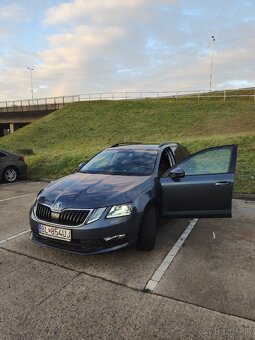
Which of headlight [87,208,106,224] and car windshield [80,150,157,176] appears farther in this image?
car windshield [80,150,157,176]

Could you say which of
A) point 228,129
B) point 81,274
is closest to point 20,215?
point 81,274

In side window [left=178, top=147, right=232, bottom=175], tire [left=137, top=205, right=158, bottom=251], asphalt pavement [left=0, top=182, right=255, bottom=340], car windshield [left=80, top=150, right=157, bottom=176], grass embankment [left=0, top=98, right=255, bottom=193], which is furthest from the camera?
grass embankment [left=0, top=98, right=255, bottom=193]

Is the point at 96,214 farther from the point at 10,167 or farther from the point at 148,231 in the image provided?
the point at 10,167

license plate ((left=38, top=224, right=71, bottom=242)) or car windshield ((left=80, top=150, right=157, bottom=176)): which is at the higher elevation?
car windshield ((left=80, top=150, right=157, bottom=176))

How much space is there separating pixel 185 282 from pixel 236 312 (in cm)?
64

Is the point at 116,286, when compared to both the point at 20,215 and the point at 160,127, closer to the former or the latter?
the point at 20,215

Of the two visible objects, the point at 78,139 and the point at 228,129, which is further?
the point at 78,139

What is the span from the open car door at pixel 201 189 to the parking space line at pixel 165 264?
A: 0.46m

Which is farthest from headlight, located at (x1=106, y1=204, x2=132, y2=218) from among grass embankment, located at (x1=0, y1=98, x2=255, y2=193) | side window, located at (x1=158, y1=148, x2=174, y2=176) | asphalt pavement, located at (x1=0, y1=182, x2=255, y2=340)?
grass embankment, located at (x1=0, y1=98, x2=255, y2=193)

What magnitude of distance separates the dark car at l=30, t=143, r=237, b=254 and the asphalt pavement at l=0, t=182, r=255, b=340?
0.31 metres

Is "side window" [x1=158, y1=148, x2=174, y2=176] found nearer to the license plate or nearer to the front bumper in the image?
the front bumper

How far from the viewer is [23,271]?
11.7ft

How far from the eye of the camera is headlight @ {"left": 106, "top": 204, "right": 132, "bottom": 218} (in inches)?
139

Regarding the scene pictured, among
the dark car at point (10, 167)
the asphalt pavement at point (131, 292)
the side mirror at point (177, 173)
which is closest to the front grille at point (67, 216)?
the asphalt pavement at point (131, 292)
